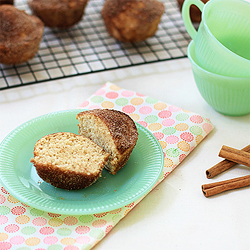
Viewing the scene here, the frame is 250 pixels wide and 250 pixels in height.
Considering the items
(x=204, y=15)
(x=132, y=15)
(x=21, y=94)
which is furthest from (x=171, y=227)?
(x=132, y=15)

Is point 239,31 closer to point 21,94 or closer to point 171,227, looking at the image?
point 171,227

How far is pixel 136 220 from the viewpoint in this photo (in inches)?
43.0

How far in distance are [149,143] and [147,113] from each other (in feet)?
0.84

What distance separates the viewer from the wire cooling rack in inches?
68.7

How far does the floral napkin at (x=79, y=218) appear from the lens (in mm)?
998

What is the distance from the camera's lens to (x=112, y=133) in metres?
1.15

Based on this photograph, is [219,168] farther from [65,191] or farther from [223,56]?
[65,191]

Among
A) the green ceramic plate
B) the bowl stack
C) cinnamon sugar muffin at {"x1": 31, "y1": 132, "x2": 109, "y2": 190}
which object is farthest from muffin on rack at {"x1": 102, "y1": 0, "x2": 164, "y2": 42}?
cinnamon sugar muffin at {"x1": 31, "y1": 132, "x2": 109, "y2": 190}

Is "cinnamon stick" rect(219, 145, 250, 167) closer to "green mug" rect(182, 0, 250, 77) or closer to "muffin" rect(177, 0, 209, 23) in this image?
"green mug" rect(182, 0, 250, 77)

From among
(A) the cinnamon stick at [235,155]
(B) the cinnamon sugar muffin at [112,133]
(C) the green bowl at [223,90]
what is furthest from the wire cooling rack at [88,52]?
(A) the cinnamon stick at [235,155]

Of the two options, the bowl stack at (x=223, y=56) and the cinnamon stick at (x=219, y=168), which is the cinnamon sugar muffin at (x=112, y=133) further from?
the bowl stack at (x=223, y=56)

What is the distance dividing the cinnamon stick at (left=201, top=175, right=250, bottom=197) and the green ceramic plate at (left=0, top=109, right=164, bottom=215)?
0.54ft

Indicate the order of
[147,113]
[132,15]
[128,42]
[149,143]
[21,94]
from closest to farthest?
[149,143] → [147,113] → [21,94] → [132,15] → [128,42]

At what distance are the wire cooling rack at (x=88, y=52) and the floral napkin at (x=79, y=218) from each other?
514mm
